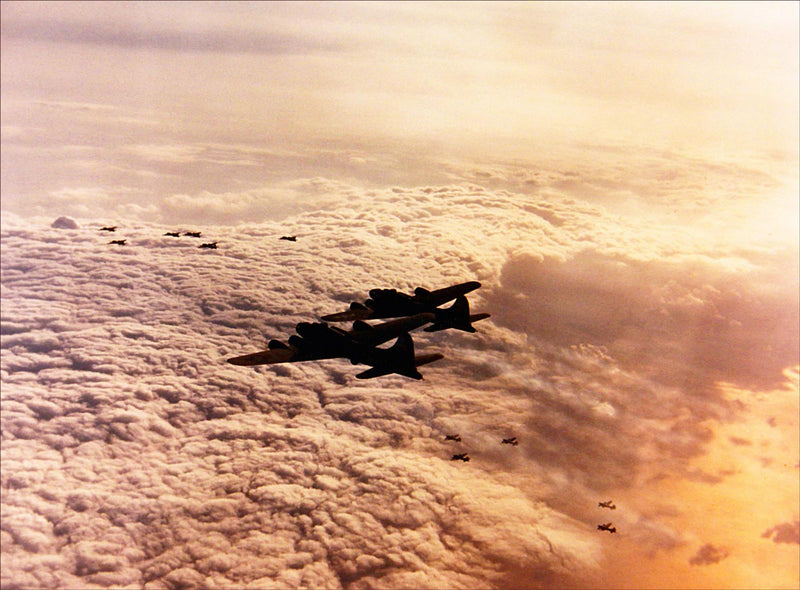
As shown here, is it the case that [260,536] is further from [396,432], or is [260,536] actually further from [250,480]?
[396,432]

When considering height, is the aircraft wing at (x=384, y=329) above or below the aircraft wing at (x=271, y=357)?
above

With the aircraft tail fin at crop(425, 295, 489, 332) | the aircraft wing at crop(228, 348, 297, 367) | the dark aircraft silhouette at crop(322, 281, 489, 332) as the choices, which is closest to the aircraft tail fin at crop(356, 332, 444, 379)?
the dark aircraft silhouette at crop(322, 281, 489, 332)

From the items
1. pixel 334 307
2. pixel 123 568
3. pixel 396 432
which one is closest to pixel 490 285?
pixel 334 307

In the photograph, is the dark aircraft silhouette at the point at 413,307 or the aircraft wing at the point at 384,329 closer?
the aircraft wing at the point at 384,329

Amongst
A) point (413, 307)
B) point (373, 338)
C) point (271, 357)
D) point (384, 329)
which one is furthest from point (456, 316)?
point (271, 357)

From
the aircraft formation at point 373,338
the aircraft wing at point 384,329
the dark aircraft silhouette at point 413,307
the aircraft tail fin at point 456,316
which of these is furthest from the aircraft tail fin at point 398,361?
the aircraft tail fin at point 456,316

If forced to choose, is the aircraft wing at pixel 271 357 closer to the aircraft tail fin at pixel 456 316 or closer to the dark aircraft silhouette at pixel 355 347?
the dark aircraft silhouette at pixel 355 347

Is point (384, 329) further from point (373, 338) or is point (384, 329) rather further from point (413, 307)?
point (413, 307)

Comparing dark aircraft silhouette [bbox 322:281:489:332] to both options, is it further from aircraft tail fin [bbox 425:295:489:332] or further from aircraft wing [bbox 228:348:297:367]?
aircraft wing [bbox 228:348:297:367]

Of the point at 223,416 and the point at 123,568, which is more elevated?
the point at 223,416
